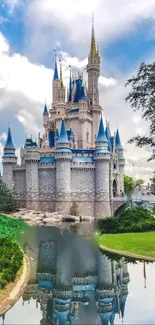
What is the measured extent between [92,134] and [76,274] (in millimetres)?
47221

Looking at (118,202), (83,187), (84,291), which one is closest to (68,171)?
(83,187)

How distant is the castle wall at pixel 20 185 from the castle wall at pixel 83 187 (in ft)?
25.3

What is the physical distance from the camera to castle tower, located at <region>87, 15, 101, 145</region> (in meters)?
61.2

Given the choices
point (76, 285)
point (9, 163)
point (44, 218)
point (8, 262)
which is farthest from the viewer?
point (9, 163)

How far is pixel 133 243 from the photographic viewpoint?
74.2ft

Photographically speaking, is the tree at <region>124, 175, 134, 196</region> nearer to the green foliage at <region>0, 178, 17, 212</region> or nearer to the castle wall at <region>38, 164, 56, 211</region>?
the castle wall at <region>38, 164, 56, 211</region>

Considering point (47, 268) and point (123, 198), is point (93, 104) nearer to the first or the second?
point (123, 198)

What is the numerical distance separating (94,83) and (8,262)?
50.9 metres

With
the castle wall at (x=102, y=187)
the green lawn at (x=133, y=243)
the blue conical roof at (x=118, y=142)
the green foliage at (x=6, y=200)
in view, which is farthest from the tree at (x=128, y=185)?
the green lawn at (x=133, y=243)

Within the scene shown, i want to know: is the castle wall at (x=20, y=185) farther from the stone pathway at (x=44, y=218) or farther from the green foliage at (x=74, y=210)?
the green foliage at (x=74, y=210)

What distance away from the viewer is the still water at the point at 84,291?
1117 centimetres

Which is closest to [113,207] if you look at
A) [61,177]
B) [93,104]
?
[61,177]

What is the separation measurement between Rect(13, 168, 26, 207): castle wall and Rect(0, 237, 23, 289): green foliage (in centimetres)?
3666

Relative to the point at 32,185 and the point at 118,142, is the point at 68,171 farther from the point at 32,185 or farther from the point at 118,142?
the point at 118,142
